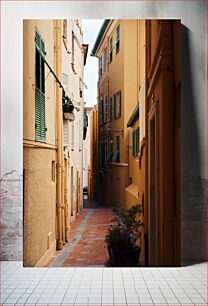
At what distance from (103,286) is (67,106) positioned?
1.57 metres

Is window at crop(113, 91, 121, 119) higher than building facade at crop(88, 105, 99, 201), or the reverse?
window at crop(113, 91, 121, 119)

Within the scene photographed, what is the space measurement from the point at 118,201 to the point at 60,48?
147cm

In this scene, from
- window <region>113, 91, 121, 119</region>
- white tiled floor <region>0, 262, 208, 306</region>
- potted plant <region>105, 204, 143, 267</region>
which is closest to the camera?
white tiled floor <region>0, 262, 208, 306</region>

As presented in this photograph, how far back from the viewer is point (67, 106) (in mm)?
3916

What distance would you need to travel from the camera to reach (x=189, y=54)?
13.0 ft

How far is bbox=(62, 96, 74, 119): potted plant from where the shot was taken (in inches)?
154

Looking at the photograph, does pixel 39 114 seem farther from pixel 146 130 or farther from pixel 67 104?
pixel 146 130

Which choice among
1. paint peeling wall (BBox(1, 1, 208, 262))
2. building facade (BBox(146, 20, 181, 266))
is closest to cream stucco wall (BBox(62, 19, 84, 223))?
paint peeling wall (BBox(1, 1, 208, 262))

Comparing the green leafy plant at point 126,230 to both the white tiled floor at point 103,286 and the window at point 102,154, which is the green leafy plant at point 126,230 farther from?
the window at point 102,154

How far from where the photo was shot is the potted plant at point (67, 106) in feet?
12.8

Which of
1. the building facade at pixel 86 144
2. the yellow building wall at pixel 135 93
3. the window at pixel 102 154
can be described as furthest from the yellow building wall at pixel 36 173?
the yellow building wall at pixel 135 93

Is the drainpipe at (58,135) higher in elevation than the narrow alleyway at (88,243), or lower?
higher

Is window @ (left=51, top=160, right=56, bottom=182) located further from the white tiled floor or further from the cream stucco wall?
the white tiled floor

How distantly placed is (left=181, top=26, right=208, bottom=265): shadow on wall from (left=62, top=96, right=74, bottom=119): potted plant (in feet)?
3.31
